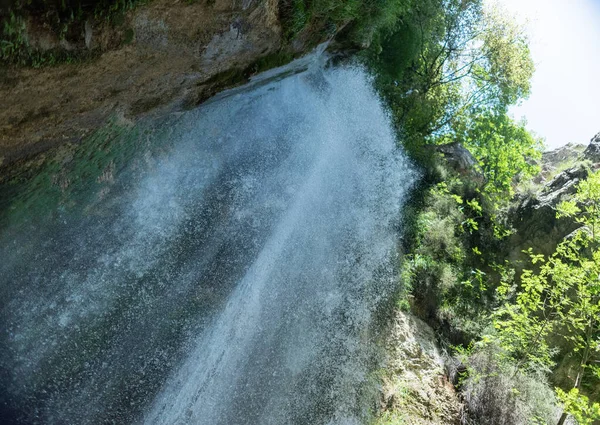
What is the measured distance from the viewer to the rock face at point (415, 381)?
8961mm

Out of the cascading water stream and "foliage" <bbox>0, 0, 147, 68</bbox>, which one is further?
the cascading water stream

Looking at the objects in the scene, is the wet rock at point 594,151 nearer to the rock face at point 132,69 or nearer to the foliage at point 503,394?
the foliage at point 503,394

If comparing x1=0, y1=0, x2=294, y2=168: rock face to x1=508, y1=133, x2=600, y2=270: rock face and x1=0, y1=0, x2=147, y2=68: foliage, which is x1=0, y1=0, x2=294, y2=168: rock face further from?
x1=508, y1=133, x2=600, y2=270: rock face

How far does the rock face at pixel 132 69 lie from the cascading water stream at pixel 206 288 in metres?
1.89

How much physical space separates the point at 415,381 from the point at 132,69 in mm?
7047

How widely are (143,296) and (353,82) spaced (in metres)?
9.16

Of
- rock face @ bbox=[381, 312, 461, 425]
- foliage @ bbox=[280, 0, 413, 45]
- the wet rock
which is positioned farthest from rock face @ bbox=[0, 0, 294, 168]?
the wet rock

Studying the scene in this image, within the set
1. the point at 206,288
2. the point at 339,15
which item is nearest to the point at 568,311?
the point at 206,288

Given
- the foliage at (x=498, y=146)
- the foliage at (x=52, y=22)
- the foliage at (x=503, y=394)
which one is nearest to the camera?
the foliage at (x=52, y=22)

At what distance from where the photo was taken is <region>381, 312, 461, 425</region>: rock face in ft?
29.4

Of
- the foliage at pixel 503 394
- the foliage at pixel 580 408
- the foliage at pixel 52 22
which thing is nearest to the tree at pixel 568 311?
the foliage at pixel 580 408

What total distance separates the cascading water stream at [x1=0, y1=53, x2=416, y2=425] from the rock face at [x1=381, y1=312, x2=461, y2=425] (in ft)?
1.54

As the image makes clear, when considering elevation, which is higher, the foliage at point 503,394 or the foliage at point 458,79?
the foliage at point 458,79

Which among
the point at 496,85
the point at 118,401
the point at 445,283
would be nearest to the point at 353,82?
the point at 445,283
